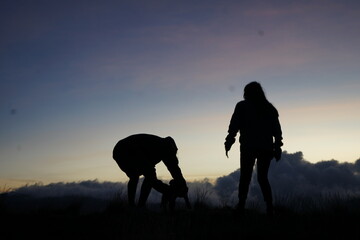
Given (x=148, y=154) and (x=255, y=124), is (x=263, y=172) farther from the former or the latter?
(x=148, y=154)

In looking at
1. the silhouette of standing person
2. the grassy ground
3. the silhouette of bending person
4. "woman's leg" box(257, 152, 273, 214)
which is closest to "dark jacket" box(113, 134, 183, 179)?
the silhouette of bending person

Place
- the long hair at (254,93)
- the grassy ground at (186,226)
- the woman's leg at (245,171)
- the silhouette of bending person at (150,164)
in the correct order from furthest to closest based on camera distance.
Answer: the silhouette of bending person at (150,164), the long hair at (254,93), the woman's leg at (245,171), the grassy ground at (186,226)

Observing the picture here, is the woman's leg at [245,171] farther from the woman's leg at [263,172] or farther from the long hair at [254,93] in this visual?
the long hair at [254,93]

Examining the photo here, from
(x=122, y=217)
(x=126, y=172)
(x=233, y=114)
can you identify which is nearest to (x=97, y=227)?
(x=122, y=217)

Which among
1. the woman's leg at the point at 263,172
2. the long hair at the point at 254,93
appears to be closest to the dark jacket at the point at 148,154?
the woman's leg at the point at 263,172

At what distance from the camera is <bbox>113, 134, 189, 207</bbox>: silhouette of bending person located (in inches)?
353

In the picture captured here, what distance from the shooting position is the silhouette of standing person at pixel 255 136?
772 centimetres

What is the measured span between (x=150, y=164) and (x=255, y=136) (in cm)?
260

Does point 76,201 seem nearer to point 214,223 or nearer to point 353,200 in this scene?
point 214,223

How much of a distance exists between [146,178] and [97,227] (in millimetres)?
2372

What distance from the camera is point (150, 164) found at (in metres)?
9.09

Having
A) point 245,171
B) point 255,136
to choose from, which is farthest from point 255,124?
point 245,171

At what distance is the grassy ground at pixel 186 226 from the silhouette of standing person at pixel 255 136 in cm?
69

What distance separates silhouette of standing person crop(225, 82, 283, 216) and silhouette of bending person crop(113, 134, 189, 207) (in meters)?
1.63
